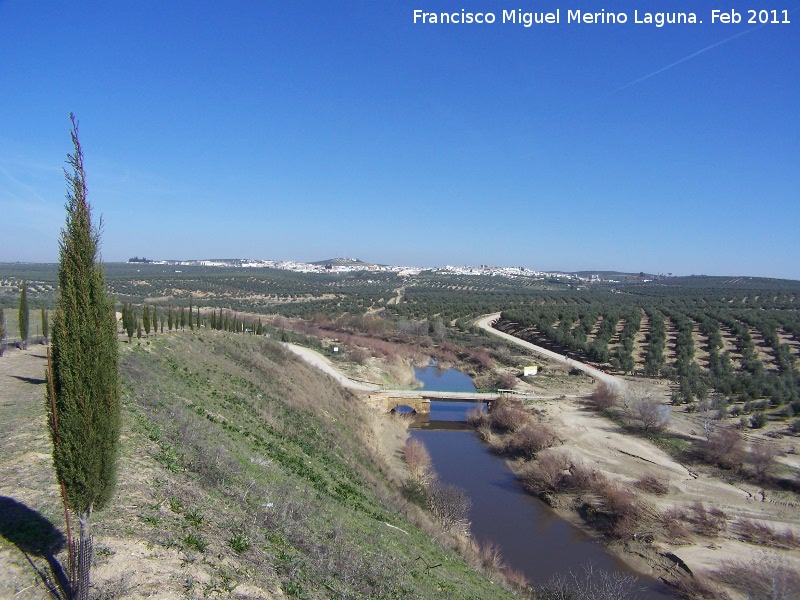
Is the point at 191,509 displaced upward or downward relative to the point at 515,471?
upward

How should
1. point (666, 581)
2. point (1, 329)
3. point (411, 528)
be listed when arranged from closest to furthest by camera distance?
point (411, 528)
point (666, 581)
point (1, 329)

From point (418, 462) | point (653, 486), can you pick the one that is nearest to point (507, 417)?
point (418, 462)

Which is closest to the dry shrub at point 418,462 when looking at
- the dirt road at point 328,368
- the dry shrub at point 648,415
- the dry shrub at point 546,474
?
the dry shrub at point 546,474

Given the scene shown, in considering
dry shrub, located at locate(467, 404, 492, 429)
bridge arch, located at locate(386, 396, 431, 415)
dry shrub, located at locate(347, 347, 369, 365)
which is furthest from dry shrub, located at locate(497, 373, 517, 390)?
dry shrub, located at locate(347, 347, 369, 365)

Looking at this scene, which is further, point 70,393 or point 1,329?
point 1,329

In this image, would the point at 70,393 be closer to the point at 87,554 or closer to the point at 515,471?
the point at 87,554

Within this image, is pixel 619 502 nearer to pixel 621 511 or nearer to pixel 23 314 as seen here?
pixel 621 511

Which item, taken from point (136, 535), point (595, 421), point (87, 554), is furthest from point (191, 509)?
point (595, 421)
